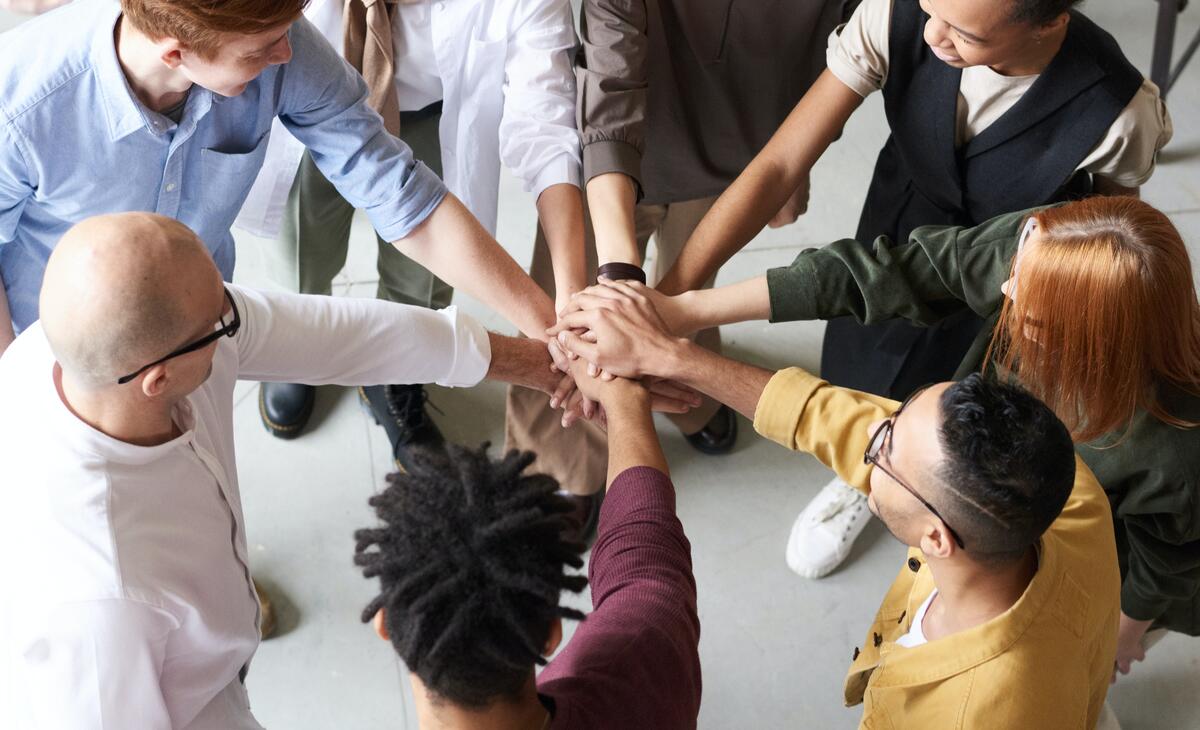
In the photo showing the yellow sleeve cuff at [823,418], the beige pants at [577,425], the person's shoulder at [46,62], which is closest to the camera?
the person's shoulder at [46,62]

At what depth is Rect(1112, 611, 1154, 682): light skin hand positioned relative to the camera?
1.90 metres

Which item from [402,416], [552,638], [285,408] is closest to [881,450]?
[552,638]

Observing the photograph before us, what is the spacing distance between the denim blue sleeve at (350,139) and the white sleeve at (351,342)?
19cm

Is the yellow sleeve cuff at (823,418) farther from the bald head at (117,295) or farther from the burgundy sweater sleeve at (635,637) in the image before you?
the bald head at (117,295)

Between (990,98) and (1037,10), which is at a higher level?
(1037,10)

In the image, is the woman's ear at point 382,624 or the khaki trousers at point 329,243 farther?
the khaki trousers at point 329,243

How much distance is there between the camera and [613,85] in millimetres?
1938

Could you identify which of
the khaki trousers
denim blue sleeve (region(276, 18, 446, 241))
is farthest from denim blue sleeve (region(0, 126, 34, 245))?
the khaki trousers

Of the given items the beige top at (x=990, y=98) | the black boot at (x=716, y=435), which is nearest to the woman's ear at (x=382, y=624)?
the beige top at (x=990, y=98)

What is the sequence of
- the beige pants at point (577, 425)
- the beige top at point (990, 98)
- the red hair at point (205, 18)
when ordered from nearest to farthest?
1. the red hair at point (205, 18)
2. the beige top at point (990, 98)
3. the beige pants at point (577, 425)

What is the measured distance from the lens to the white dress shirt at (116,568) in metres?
1.21

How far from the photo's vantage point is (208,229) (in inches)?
70.8

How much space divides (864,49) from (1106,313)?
2.30 ft

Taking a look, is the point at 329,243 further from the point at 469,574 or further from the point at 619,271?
the point at 469,574
